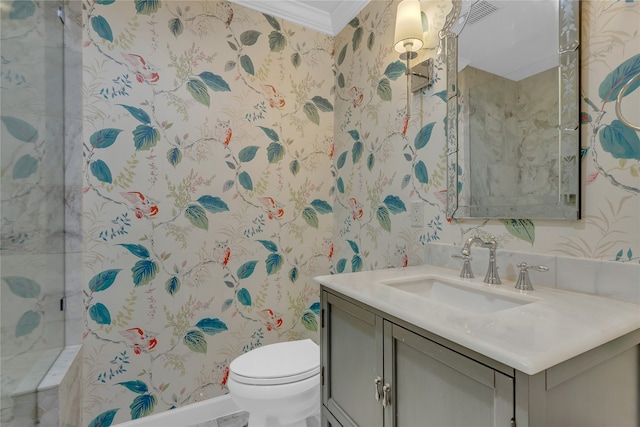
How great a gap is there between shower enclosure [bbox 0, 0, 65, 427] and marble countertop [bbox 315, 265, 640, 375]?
1.15m

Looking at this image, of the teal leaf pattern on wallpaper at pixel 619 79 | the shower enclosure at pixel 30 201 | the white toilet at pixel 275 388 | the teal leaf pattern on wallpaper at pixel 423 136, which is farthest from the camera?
the teal leaf pattern on wallpaper at pixel 423 136

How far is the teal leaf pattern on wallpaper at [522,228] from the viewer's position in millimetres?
1020

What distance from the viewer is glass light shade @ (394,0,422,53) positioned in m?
1.35

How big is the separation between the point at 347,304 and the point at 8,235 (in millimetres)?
1184

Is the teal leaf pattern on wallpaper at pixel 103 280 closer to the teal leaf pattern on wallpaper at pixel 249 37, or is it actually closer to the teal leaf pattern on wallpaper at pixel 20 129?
the teal leaf pattern on wallpaper at pixel 20 129

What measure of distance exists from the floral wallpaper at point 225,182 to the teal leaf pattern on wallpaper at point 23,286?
0.28 metres

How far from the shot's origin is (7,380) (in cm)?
104

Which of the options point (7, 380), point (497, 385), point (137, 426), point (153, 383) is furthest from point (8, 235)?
point (497, 385)

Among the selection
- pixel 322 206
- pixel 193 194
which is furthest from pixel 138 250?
pixel 322 206

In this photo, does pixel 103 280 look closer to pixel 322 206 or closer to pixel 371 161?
pixel 322 206

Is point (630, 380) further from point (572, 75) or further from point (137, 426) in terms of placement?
point (137, 426)

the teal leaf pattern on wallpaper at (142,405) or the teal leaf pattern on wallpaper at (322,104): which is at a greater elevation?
the teal leaf pattern on wallpaper at (322,104)

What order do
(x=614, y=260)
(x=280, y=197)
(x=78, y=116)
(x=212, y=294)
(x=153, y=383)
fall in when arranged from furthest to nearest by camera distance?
(x=280, y=197), (x=212, y=294), (x=153, y=383), (x=78, y=116), (x=614, y=260)

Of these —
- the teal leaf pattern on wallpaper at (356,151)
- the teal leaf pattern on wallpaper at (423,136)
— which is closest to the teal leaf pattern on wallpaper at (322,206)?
the teal leaf pattern on wallpaper at (356,151)
